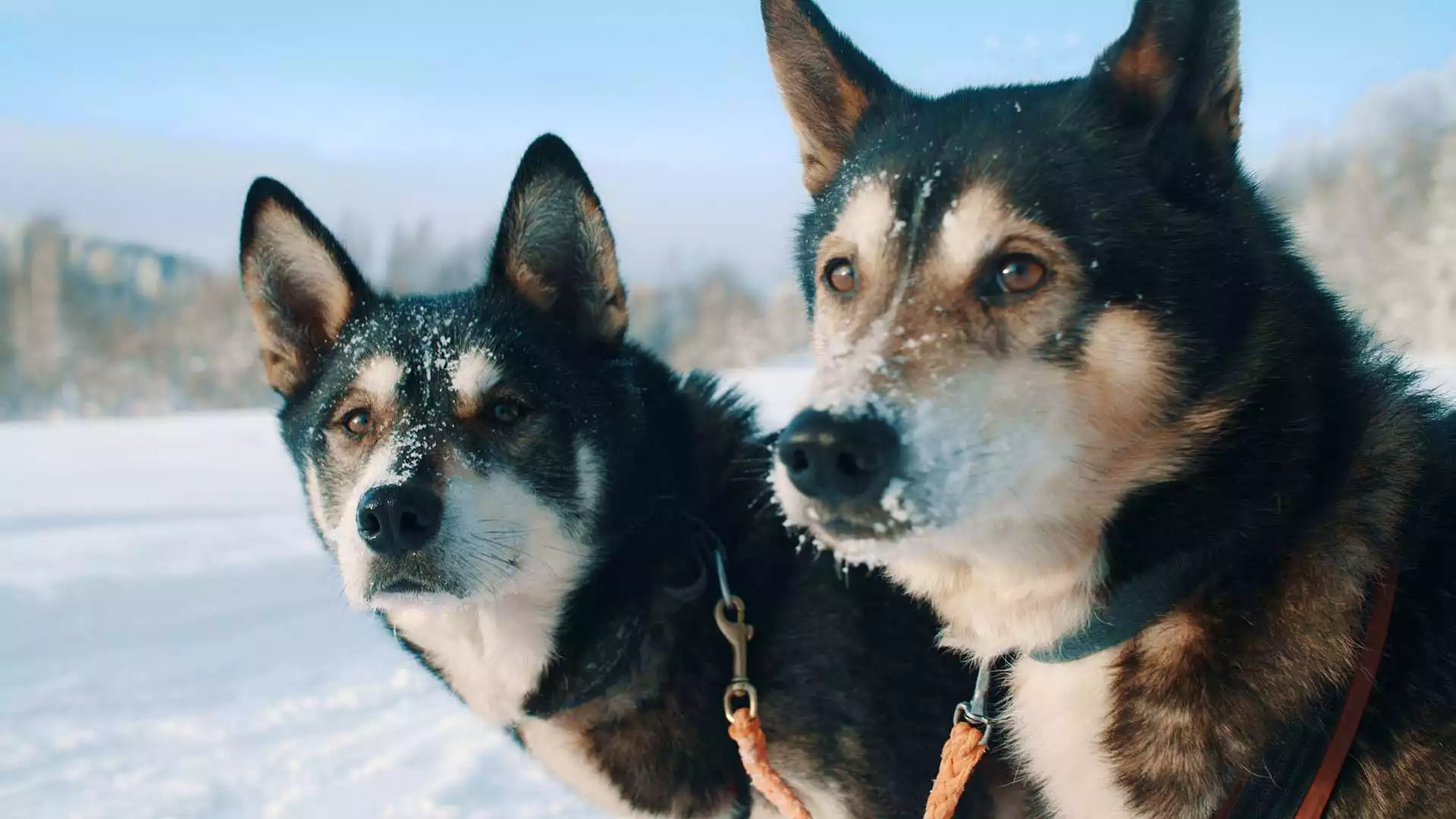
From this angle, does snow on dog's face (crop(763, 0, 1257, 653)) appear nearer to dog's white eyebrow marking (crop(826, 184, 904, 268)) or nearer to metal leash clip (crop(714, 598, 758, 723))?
dog's white eyebrow marking (crop(826, 184, 904, 268))

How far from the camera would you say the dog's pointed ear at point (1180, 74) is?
1925 millimetres

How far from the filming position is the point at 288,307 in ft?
11.8

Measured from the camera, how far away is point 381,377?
124 inches

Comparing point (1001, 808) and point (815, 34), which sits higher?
point (815, 34)

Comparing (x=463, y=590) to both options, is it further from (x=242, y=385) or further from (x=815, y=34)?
(x=242, y=385)

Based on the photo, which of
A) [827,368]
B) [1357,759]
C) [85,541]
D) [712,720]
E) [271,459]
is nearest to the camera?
[1357,759]

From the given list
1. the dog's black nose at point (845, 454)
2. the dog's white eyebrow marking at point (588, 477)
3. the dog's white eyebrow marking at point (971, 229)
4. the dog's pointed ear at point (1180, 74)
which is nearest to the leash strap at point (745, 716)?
the dog's white eyebrow marking at point (588, 477)

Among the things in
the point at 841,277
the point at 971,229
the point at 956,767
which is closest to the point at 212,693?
the point at 956,767

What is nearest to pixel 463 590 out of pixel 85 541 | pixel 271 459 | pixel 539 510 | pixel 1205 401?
pixel 539 510

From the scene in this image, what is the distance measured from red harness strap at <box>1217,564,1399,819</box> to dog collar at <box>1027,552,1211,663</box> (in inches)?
11.6

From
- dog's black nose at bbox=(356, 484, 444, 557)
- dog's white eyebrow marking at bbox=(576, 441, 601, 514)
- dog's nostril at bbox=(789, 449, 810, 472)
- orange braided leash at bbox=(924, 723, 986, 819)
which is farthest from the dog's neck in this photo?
dog's black nose at bbox=(356, 484, 444, 557)

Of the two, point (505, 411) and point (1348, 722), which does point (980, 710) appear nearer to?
point (1348, 722)

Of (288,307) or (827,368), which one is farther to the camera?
(288,307)

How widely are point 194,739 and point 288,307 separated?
7.72 ft
